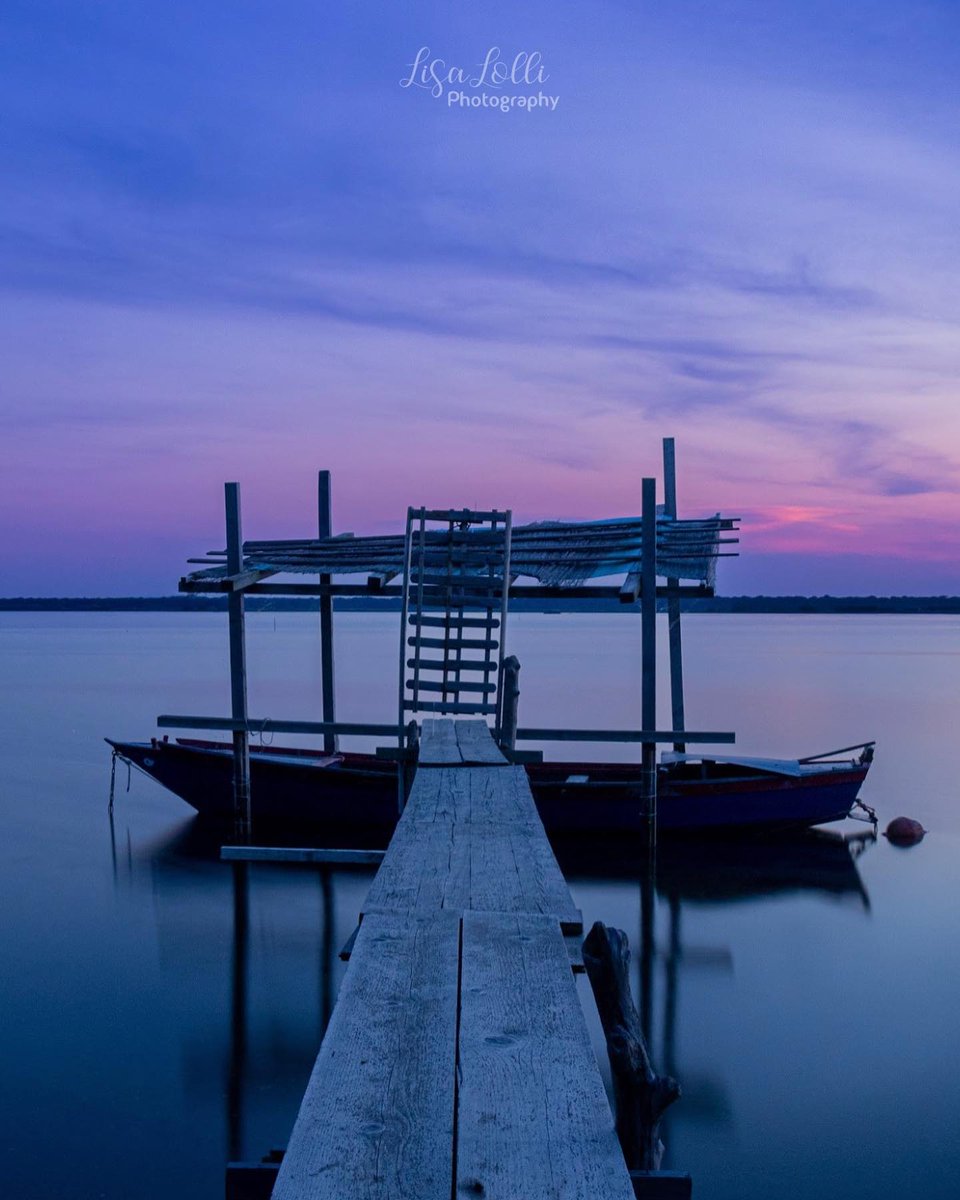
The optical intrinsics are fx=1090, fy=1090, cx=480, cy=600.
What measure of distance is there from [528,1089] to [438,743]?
201 inches

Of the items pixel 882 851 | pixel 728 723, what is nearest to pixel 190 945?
pixel 882 851

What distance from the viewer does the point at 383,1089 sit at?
2234 mm

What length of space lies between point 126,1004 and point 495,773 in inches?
187

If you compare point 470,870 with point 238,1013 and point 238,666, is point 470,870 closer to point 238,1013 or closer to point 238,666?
point 238,1013

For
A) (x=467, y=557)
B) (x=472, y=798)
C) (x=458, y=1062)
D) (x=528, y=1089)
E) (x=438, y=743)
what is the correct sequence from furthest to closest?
(x=467, y=557) → (x=438, y=743) → (x=472, y=798) → (x=458, y=1062) → (x=528, y=1089)

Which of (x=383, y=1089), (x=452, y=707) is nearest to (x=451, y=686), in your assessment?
(x=452, y=707)

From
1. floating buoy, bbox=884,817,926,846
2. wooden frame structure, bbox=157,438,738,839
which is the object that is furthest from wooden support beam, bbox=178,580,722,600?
floating buoy, bbox=884,817,926,846

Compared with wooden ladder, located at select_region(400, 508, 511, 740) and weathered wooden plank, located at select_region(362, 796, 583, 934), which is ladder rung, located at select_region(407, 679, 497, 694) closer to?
wooden ladder, located at select_region(400, 508, 511, 740)

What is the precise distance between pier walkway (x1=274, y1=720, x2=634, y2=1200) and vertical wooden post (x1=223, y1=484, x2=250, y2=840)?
9.19m

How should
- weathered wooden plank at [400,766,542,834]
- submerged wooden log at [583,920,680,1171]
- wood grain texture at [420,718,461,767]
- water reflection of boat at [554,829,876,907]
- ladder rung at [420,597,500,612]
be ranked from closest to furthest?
submerged wooden log at [583,920,680,1171], weathered wooden plank at [400,766,542,834], wood grain texture at [420,718,461,767], ladder rung at [420,597,500,612], water reflection of boat at [554,829,876,907]

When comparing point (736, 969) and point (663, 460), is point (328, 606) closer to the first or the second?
point (663, 460)

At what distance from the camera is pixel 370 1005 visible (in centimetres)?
266

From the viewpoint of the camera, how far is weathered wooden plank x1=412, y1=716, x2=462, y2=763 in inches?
260

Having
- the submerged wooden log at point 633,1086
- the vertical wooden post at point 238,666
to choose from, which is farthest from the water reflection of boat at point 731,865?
the submerged wooden log at point 633,1086
